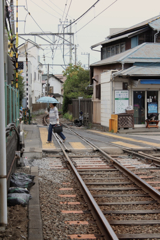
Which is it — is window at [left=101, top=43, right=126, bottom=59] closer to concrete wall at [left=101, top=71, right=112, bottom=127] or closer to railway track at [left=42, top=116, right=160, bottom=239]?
concrete wall at [left=101, top=71, right=112, bottom=127]

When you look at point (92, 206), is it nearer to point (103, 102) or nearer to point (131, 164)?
point (131, 164)

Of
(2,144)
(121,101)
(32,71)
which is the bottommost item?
(2,144)

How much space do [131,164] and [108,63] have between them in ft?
47.8

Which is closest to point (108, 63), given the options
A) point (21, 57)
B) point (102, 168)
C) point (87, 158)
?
point (87, 158)

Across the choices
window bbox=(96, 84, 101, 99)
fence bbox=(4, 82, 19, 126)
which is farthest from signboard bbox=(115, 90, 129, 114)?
fence bbox=(4, 82, 19, 126)

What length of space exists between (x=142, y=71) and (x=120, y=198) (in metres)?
15.2

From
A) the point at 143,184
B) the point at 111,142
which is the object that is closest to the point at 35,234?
the point at 143,184

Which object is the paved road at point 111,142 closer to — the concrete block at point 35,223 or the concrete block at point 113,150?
the concrete block at point 113,150

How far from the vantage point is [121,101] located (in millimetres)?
20625

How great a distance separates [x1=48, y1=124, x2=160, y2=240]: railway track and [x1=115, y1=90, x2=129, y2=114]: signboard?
34.6ft

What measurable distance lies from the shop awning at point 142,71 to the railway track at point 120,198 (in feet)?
34.1

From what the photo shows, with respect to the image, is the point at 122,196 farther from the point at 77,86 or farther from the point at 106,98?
the point at 77,86

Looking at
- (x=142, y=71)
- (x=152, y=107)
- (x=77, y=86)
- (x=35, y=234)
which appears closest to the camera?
(x=35, y=234)

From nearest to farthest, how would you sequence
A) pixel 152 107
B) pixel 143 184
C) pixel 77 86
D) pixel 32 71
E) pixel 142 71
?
pixel 143 184
pixel 142 71
pixel 152 107
pixel 77 86
pixel 32 71
